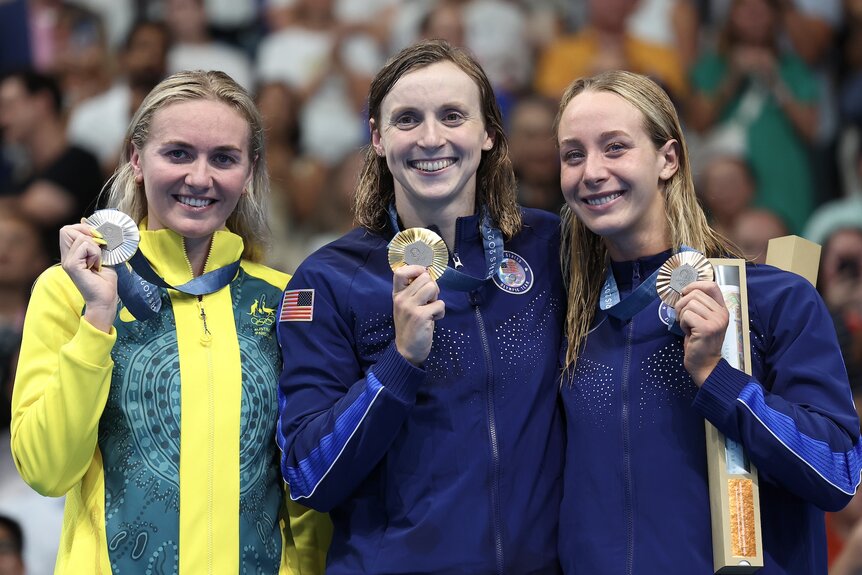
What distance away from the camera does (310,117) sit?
617 centimetres

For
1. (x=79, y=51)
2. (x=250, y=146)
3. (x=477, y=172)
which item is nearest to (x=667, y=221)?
(x=477, y=172)

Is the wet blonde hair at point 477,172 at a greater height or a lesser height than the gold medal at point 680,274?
greater

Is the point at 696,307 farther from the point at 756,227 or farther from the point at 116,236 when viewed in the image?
the point at 756,227

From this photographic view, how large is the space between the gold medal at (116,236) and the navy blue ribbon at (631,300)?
109cm

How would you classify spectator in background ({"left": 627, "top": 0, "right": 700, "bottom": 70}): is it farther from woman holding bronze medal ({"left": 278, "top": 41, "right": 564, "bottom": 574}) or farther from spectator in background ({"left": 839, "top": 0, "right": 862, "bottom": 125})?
woman holding bronze medal ({"left": 278, "top": 41, "right": 564, "bottom": 574})

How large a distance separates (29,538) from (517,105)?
3285 mm

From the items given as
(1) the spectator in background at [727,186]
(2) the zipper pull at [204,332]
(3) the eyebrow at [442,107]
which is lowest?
(2) the zipper pull at [204,332]

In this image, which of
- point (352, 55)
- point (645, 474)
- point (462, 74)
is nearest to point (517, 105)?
point (352, 55)

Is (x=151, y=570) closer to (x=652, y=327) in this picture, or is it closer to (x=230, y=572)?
(x=230, y=572)

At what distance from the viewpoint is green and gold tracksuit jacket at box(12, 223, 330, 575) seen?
8.06 ft

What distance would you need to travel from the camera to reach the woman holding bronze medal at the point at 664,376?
2328 mm

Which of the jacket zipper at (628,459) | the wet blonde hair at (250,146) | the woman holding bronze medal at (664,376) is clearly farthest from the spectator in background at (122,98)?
the jacket zipper at (628,459)

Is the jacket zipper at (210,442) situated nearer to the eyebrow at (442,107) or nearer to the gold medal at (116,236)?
the gold medal at (116,236)

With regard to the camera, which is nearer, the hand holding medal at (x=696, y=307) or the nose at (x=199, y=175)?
the hand holding medal at (x=696, y=307)
